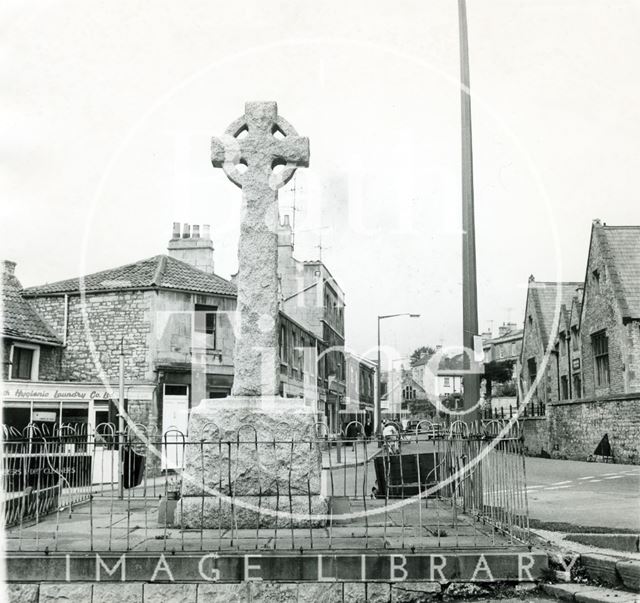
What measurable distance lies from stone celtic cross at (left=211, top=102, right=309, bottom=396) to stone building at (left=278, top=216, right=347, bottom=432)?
27.1m

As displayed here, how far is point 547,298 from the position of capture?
1778 inches

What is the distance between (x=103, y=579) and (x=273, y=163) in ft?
16.4

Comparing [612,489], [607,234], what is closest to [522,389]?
[607,234]

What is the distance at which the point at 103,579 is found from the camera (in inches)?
230

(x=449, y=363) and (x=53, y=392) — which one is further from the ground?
(x=449, y=363)

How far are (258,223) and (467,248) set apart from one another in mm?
2899

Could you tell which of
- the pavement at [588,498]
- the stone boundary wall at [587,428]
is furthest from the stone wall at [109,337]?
the pavement at [588,498]

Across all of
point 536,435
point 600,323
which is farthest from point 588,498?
point 536,435

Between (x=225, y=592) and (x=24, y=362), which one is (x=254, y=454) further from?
(x=24, y=362)

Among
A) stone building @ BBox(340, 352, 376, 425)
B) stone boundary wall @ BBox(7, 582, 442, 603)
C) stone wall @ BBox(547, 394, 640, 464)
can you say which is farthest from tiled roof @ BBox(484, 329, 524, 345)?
stone boundary wall @ BBox(7, 582, 442, 603)

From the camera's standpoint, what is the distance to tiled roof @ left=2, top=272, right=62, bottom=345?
78.4 ft

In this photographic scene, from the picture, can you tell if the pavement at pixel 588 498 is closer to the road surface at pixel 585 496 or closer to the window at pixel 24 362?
the road surface at pixel 585 496

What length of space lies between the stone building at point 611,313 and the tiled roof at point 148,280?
1529 cm

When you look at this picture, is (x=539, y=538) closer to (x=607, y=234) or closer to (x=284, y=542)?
(x=284, y=542)
